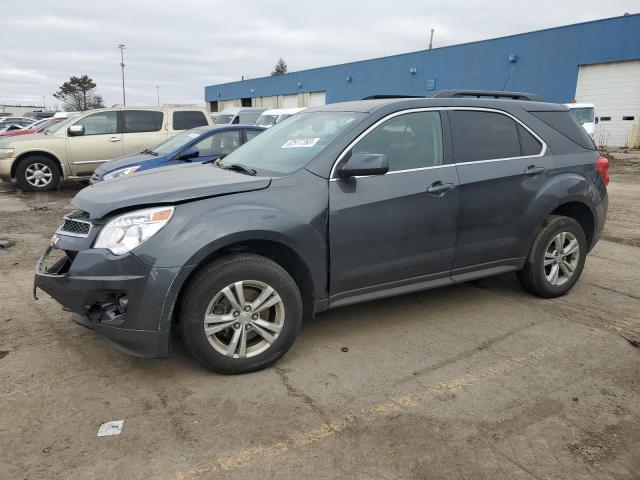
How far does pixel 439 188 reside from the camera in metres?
3.93

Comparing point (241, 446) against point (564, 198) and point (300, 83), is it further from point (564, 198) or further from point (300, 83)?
point (300, 83)

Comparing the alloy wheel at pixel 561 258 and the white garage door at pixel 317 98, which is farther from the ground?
the white garage door at pixel 317 98

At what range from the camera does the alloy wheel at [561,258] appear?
15.3 feet

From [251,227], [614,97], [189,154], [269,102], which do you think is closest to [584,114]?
[614,97]

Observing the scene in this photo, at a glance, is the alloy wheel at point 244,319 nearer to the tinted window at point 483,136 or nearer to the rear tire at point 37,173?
the tinted window at point 483,136

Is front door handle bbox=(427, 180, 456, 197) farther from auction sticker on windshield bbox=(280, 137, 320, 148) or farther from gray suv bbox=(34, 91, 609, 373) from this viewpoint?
auction sticker on windshield bbox=(280, 137, 320, 148)

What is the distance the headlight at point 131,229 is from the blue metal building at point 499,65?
25637mm

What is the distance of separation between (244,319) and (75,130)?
973cm

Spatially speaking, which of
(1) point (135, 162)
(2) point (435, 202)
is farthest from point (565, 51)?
(2) point (435, 202)

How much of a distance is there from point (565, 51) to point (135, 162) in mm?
23979

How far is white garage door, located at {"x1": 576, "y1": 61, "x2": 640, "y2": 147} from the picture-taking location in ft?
75.9

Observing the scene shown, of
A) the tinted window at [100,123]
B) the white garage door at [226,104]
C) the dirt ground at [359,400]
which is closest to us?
the dirt ground at [359,400]

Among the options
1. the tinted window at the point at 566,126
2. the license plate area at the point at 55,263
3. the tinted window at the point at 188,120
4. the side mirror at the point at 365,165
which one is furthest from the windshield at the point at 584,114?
the license plate area at the point at 55,263

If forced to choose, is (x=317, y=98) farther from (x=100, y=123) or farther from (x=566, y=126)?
(x=566, y=126)
